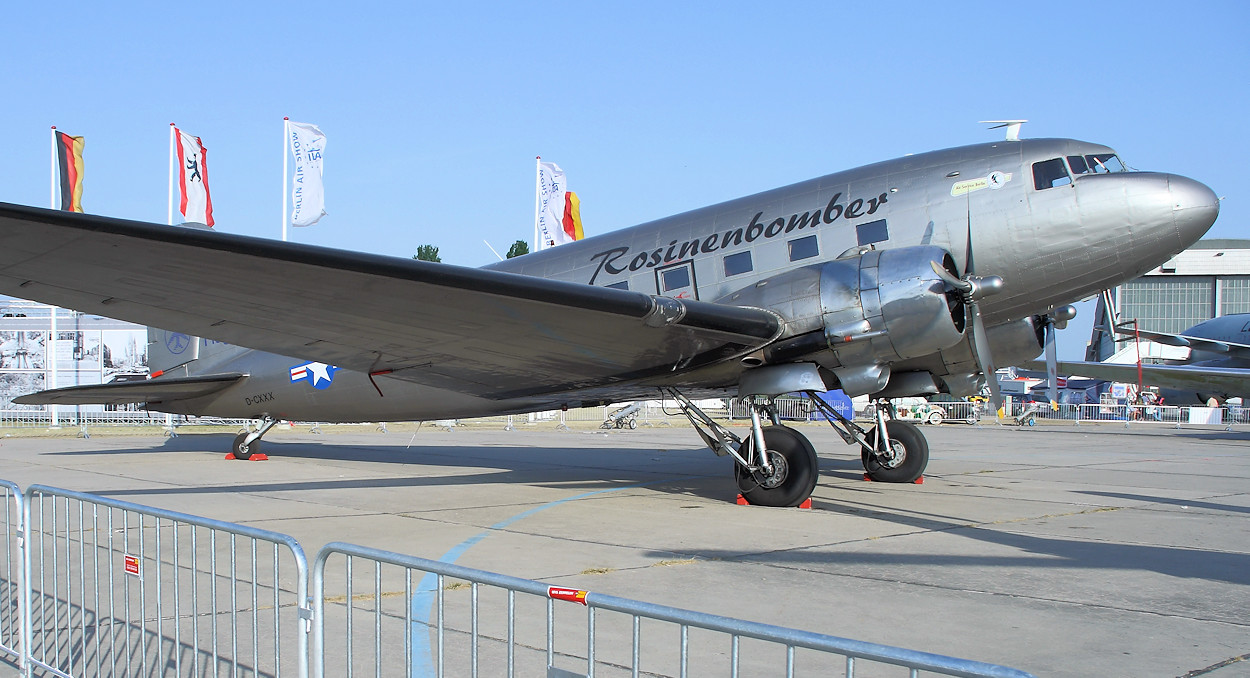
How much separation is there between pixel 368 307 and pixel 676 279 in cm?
472

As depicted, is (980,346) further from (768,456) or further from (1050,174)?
(768,456)

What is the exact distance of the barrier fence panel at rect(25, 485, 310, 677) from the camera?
13.9 feet

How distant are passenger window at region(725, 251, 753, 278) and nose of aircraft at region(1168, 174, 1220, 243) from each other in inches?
195

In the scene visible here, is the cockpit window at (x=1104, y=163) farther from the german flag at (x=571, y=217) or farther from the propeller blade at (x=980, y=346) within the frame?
the german flag at (x=571, y=217)

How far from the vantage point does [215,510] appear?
1073 centimetres

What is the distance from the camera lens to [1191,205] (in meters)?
10.2

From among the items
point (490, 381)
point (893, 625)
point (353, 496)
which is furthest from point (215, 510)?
point (893, 625)

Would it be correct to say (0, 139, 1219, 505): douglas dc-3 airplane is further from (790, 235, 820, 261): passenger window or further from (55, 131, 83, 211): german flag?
(55, 131, 83, 211): german flag

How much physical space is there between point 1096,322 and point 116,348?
49178 mm

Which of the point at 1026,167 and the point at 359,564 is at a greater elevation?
the point at 1026,167

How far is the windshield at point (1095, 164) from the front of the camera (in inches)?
416

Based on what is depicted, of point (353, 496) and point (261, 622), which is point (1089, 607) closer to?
point (261, 622)

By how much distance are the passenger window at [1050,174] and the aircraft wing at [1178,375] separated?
2004 cm

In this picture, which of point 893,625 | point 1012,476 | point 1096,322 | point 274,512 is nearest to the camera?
point 893,625
